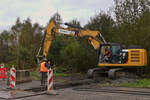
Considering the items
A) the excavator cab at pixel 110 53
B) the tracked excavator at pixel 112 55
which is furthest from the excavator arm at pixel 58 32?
the excavator cab at pixel 110 53

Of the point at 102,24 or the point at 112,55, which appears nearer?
the point at 112,55

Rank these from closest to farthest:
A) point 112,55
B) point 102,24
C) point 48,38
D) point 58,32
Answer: point 48,38 → point 58,32 → point 112,55 → point 102,24

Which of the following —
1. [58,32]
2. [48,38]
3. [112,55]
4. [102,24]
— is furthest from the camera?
[102,24]

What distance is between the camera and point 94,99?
892 cm

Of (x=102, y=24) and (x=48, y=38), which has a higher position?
(x=102, y=24)

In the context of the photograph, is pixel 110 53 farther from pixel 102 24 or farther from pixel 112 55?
pixel 102 24

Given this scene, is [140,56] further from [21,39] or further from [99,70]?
[21,39]

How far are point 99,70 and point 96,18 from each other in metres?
8.67

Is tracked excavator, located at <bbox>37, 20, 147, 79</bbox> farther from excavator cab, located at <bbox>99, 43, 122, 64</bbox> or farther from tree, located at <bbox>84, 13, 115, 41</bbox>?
tree, located at <bbox>84, 13, 115, 41</bbox>

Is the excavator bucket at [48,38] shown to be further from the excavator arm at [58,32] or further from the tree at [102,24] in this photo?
the tree at [102,24]

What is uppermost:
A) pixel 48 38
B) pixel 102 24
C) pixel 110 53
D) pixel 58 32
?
pixel 102 24

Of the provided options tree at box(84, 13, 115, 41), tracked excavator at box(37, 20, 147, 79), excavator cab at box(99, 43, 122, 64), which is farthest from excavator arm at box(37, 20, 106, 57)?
tree at box(84, 13, 115, 41)

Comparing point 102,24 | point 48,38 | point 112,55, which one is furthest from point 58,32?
point 102,24

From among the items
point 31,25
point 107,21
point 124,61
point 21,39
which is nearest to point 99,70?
point 124,61
